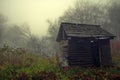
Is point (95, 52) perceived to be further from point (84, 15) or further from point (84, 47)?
point (84, 15)

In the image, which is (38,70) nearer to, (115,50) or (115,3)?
(115,50)

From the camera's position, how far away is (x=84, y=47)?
815 inches

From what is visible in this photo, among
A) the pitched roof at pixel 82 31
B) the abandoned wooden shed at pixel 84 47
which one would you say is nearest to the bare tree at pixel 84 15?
the pitched roof at pixel 82 31

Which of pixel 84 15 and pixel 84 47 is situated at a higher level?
pixel 84 15

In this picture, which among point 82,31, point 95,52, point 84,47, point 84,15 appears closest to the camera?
point 84,47

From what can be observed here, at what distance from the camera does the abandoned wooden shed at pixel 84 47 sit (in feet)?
66.1

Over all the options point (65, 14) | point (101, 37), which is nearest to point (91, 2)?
point (65, 14)

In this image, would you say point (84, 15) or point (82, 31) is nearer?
point (82, 31)

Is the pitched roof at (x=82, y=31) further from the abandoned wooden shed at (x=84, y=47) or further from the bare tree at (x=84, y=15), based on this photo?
the bare tree at (x=84, y=15)

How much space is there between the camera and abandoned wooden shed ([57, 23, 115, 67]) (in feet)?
66.1

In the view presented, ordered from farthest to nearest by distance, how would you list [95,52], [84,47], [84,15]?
1. [84,15]
2. [95,52]
3. [84,47]

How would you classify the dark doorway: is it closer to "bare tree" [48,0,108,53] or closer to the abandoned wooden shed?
the abandoned wooden shed

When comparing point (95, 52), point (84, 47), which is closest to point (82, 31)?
point (84, 47)

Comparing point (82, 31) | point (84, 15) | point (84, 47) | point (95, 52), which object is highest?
point (84, 15)
